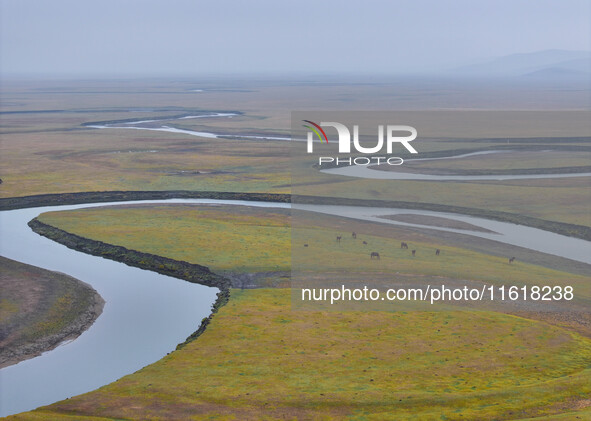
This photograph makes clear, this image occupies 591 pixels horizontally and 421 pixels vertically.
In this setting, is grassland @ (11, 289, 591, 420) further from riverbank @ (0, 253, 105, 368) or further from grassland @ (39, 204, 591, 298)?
grassland @ (39, 204, 591, 298)

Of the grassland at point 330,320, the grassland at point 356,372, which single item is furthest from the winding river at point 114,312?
the grassland at point 356,372

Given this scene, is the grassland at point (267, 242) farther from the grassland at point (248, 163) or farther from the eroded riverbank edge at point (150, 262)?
the grassland at point (248, 163)

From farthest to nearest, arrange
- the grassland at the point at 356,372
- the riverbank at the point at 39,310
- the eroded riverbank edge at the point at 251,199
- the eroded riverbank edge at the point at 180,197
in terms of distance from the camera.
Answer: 1. the eroded riverbank edge at the point at 251,199
2. the eroded riverbank edge at the point at 180,197
3. the riverbank at the point at 39,310
4. the grassland at the point at 356,372

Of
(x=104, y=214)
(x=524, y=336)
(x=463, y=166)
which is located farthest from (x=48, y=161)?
(x=524, y=336)

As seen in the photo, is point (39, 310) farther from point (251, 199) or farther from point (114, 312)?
point (251, 199)

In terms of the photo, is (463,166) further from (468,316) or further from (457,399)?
(457,399)

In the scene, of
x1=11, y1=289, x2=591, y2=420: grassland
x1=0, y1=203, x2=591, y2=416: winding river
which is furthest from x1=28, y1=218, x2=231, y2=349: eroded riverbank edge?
x1=11, y1=289, x2=591, y2=420: grassland
